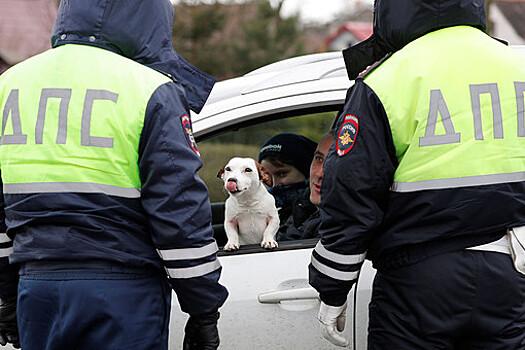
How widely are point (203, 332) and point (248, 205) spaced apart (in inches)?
39.8

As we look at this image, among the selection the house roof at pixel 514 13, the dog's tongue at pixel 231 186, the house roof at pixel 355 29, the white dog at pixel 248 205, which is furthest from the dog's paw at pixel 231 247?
the house roof at pixel 514 13

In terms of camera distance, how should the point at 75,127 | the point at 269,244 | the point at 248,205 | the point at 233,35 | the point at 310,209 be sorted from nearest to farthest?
the point at 75,127
the point at 269,244
the point at 248,205
the point at 310,209
the point at 233,35

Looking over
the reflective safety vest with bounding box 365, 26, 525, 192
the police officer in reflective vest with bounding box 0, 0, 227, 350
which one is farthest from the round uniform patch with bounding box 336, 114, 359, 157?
the police officer in reflective vest with bounding box 0, 0, 227, 350

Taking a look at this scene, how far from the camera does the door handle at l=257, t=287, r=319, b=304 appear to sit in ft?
7.88

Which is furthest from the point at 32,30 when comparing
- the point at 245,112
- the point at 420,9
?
the point at 420,9

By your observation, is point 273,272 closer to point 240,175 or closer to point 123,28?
point 240,175

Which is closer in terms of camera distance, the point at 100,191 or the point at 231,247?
the point at 100,191

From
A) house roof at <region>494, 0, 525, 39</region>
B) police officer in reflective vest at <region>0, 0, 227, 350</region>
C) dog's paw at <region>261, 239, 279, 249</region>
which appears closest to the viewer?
police officer in reflective vest at <region>0, 0, 227, 350</region>

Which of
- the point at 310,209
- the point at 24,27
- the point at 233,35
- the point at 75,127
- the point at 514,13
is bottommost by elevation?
the point at 310,209

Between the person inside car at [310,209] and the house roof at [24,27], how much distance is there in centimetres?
979

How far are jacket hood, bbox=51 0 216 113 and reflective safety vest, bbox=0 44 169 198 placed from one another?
7 centimetres

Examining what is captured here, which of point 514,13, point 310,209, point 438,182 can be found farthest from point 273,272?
point 514,13

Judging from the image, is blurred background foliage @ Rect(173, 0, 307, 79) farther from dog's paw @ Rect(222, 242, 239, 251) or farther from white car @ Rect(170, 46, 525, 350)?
dog's paw @ Rect(222, 242, 239, 251)

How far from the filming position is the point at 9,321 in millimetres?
2117
